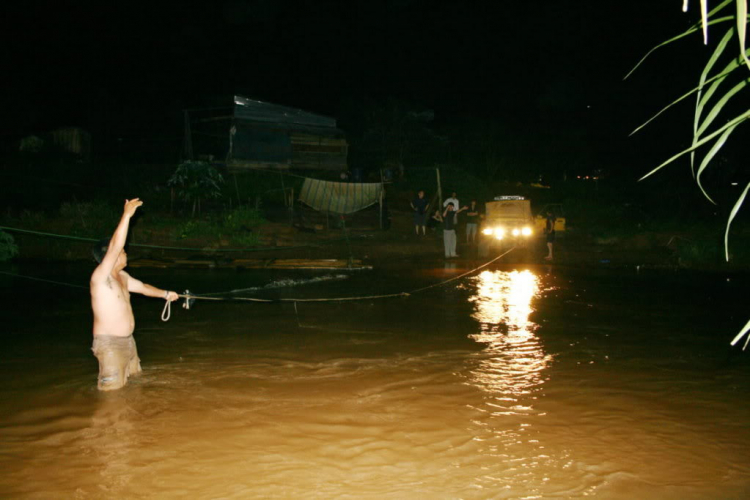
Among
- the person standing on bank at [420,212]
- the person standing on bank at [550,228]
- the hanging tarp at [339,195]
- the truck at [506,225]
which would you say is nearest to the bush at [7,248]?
the hanging tarp at [339,195]

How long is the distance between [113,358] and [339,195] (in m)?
16.9

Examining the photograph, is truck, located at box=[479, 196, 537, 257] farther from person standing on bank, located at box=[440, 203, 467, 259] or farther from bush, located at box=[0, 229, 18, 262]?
bush, located at box=[0, 229, 18, 262]

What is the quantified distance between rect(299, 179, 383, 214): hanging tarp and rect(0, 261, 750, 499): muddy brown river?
10.5 metres

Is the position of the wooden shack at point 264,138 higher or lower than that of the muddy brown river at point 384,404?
higher

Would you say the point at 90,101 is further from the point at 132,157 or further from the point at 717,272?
the point at 717,272

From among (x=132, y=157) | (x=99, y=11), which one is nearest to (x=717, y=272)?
(x=132, y=157)

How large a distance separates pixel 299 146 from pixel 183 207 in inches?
328

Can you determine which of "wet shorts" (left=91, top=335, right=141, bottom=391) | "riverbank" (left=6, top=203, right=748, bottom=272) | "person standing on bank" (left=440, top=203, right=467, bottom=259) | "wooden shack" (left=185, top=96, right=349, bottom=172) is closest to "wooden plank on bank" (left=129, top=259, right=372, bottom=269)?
"riverbank" (left=6, top=203, right=748, bottom=272)

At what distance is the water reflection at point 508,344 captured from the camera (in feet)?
24.9

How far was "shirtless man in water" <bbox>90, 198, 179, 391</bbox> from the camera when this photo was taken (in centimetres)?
634

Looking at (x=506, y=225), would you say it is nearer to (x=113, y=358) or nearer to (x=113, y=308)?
(x=113, y=358)

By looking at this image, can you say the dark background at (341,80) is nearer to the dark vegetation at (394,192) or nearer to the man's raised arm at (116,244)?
the dark vegetation at (394,192)

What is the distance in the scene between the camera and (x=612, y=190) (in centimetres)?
3338

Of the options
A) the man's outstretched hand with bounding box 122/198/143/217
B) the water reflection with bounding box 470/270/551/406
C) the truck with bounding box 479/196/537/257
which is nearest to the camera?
the man's outstretched hand with bounding box 122/198/143/217
